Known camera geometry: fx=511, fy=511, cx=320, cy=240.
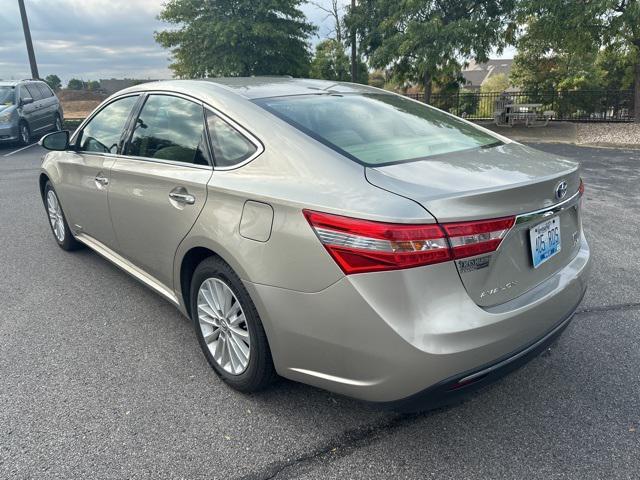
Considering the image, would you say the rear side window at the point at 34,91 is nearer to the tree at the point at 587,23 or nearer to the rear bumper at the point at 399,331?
the tree at the point at 587,23

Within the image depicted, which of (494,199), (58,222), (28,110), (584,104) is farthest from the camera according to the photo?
(584,104)

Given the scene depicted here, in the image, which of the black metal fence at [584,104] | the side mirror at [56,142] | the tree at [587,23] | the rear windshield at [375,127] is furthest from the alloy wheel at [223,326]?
the black metal fence at [584,104]

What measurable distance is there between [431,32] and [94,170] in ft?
50.3

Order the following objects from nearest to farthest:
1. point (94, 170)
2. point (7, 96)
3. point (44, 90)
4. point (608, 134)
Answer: point (94, 170)
point (7, 96)
point (608, 134)
point (44, 90)

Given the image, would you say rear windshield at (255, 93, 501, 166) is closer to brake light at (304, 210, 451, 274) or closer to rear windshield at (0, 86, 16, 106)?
brake light at (304, 210, 451, 274)

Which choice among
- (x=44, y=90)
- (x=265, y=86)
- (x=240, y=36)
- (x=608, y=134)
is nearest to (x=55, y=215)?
(x=265, y=86)

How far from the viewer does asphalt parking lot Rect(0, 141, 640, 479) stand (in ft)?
7.27

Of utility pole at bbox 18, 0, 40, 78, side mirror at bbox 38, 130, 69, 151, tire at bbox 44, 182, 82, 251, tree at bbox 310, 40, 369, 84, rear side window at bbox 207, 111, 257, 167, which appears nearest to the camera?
rear side window at bbox 207, 111, 257, 167

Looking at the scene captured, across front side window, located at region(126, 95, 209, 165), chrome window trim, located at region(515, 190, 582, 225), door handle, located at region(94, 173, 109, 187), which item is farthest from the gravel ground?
door handle, located at region(94, 173, 109, 187)

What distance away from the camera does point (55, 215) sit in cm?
516

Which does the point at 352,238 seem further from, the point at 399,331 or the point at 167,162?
the point at 167,162

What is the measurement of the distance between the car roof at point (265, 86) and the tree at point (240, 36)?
18.6 metres

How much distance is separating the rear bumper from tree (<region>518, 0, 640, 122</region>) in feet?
51.8

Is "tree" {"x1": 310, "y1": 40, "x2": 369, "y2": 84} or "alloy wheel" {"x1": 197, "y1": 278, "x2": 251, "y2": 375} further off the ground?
"tree" {"x1": 310, "y1": 40, "x2": 369, "y2": 84}
